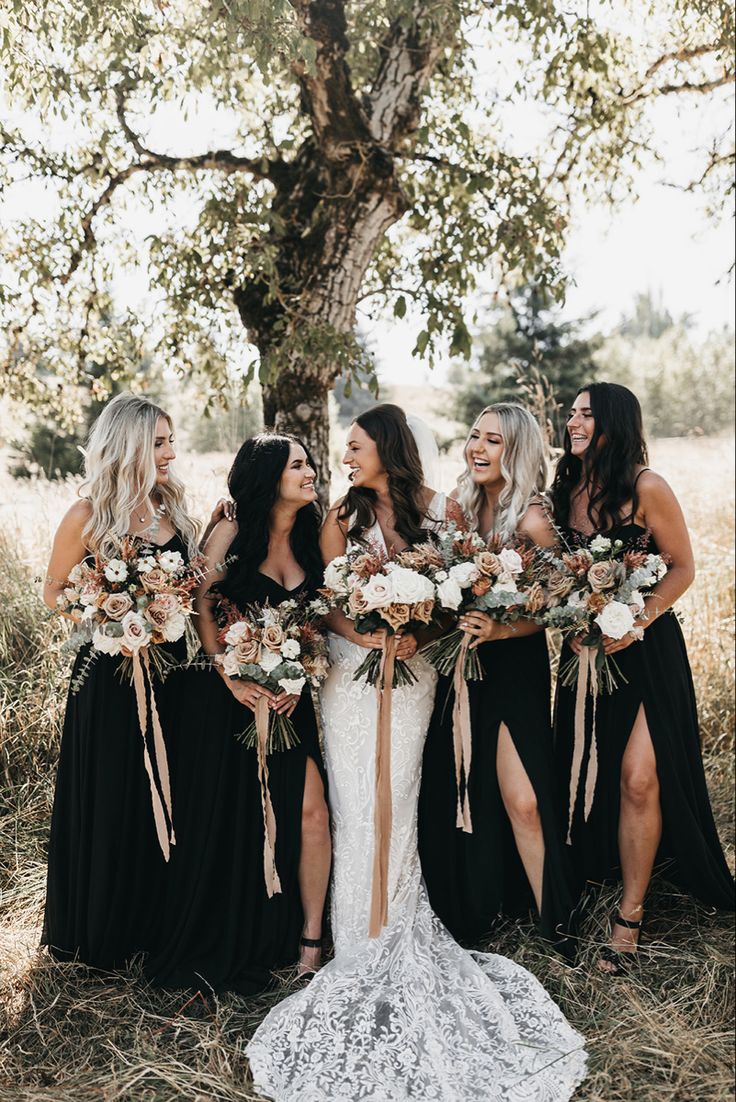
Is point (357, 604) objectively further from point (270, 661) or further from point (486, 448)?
point (486, 448)

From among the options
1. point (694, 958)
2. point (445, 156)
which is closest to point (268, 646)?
point (694, 958)

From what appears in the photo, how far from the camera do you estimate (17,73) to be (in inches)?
175

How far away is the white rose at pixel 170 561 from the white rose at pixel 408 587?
0.87 metres

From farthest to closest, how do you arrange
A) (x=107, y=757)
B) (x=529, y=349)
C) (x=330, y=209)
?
1. (x=529, y=349)
2. (x=330, y=209)
3. (x=107, y=757)

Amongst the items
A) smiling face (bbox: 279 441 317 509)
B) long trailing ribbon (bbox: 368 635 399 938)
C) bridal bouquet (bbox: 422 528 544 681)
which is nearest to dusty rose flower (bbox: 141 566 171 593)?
smiling face (bbox: 279 441 317 509)

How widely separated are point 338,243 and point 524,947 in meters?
3.78

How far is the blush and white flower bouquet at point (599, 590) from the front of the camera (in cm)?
378

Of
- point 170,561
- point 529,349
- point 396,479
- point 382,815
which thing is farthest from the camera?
point 529,349

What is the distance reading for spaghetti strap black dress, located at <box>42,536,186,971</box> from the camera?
4117 millimetres

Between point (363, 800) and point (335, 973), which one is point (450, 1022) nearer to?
point (335, 973)

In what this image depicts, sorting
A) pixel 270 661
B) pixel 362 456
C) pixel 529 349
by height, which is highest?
pixel 529 349

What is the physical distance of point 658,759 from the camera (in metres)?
4.09

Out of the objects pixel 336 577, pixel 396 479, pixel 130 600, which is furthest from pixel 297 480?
pixel 130 600

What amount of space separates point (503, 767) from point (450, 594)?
894mm
